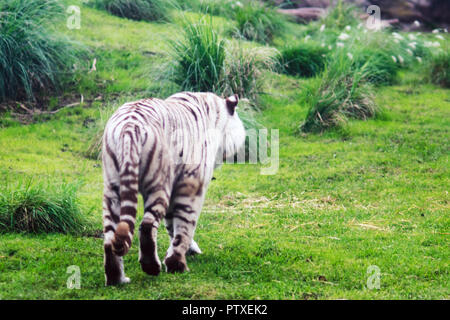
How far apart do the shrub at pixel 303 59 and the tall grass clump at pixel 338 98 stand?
1.48 meters

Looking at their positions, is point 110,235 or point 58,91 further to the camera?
point 58,91

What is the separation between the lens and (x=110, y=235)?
496cm

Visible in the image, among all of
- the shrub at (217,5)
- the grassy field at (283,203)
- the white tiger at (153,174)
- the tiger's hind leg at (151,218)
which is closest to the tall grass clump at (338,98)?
the grassy field at (283,203)

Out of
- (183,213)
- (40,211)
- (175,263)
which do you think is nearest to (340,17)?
(40,211)

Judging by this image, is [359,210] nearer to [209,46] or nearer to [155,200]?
[155,200]

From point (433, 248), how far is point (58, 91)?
27.1 ft

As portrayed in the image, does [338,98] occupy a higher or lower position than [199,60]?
lower

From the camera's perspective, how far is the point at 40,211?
264 inches

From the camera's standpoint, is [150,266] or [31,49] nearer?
[150,266]

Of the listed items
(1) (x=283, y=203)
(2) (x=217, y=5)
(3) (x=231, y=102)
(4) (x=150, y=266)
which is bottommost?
(1) (x=283, y=203)

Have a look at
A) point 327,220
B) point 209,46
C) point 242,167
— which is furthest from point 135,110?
point 209,46

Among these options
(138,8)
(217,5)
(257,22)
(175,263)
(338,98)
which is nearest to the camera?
(175,263)

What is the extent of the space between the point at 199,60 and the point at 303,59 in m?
3.80

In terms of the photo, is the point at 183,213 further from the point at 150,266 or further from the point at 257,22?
the point at 257,22
